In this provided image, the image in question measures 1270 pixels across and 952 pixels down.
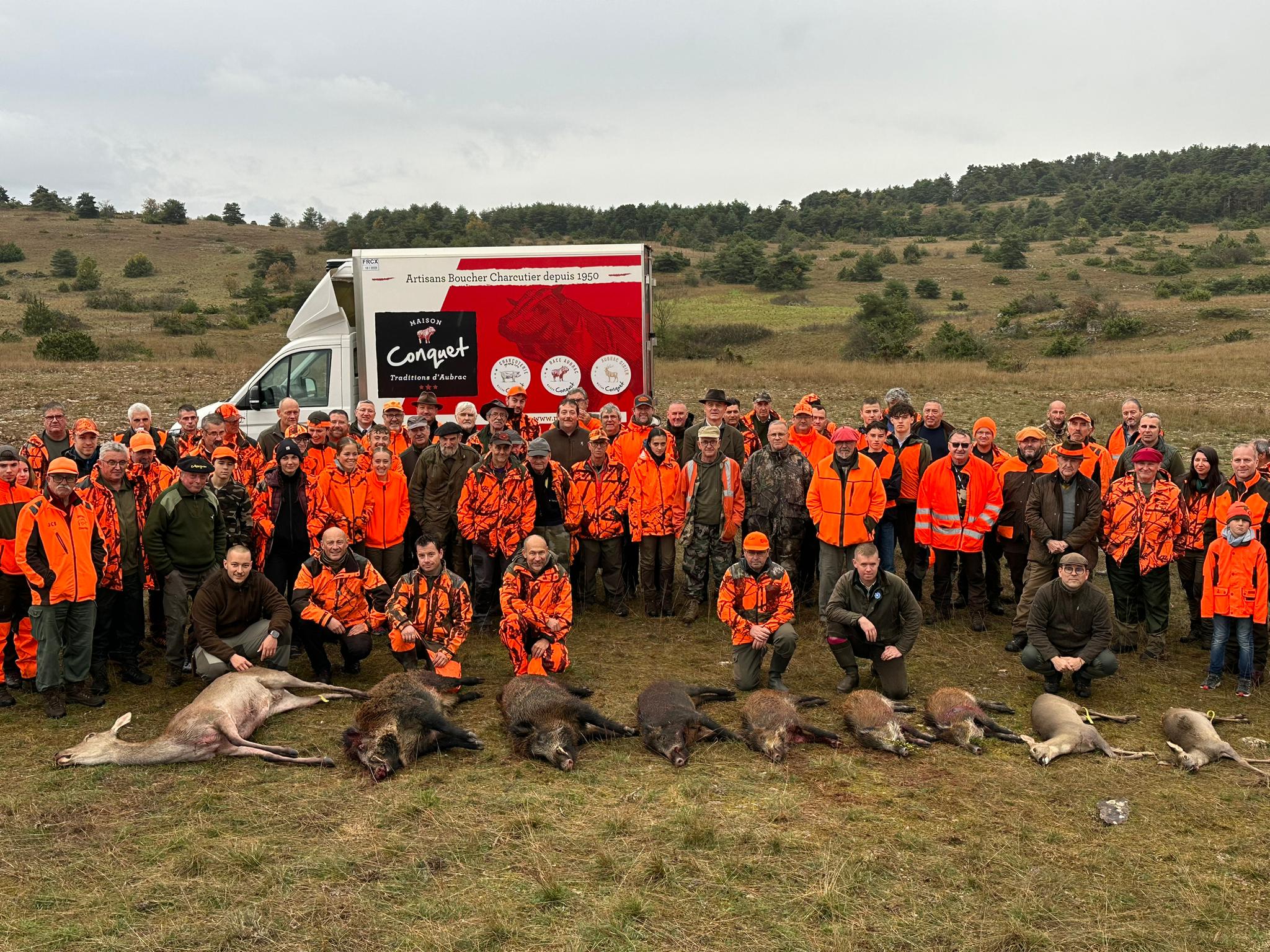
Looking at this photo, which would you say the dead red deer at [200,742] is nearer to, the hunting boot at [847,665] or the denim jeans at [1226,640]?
the hunting boot at [847,665]

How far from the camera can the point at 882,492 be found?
28.2ft

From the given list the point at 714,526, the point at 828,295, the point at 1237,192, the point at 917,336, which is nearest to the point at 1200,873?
the point at 714,526

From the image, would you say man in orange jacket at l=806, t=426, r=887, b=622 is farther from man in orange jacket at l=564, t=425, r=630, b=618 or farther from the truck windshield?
the truck windshield

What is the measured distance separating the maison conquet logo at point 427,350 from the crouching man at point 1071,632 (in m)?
6.62

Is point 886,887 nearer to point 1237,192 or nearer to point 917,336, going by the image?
point 917,336

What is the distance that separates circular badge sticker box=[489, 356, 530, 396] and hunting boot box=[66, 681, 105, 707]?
5405 millimetres

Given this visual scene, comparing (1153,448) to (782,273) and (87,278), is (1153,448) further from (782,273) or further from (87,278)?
(87,278)

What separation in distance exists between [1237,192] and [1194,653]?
263 feet

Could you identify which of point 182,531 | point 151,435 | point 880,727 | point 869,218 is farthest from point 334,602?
point 869,218

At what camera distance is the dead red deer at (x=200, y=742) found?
612cm

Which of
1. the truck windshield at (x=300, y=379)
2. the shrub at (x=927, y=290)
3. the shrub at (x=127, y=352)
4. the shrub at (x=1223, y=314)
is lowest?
the truck windshield at (x=300, y=379)

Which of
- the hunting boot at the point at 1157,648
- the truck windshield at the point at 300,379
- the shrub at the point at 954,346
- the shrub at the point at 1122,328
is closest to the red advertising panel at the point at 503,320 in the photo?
the truck windshield at the point at 300,379

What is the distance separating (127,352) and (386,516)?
27041 millimetres

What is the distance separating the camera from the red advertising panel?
1097 centimetres
